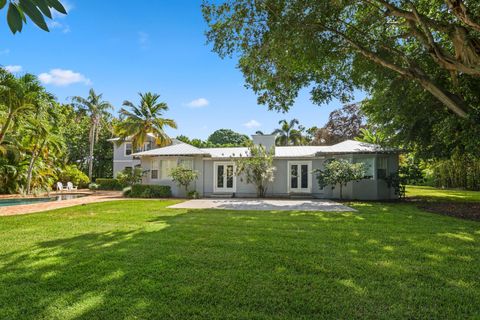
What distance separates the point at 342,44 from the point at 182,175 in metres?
11.8

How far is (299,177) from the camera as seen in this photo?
18.6m

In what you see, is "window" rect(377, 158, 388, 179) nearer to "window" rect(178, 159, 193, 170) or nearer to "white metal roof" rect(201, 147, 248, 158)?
"white metal roof" rect(201, 147, 248, 158)

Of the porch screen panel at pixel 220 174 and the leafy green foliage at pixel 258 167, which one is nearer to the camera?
the leafy green foliage at pixel 258 167

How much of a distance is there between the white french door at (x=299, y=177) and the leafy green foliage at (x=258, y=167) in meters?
1.32

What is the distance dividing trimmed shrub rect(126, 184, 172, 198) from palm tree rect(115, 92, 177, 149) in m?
9.25

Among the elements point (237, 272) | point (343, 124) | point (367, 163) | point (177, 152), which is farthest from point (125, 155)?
point (237, 272)

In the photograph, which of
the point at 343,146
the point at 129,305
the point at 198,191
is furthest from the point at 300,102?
the point at 129,305

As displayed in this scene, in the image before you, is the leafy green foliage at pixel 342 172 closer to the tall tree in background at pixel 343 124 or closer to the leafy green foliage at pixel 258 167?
the leafy green foliage at pixel 258 167

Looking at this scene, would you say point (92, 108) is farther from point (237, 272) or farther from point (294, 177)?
point (237, 272)

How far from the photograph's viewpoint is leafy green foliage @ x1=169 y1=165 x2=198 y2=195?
1792 cm

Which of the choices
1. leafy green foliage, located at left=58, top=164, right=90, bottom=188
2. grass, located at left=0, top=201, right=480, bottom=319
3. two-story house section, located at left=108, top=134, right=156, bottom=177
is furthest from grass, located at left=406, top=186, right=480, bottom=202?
leafy green foliage, located at left=58, top=164, right=90, bottom=188

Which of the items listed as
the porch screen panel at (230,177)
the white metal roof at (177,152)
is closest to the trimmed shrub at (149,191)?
the white metal roof at (177,152)

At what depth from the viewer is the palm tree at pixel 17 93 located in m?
13.8

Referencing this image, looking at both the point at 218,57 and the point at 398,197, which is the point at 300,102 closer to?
the point at 218,57
